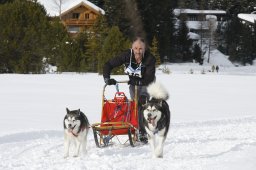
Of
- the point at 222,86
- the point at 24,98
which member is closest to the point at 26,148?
the point at 24,98

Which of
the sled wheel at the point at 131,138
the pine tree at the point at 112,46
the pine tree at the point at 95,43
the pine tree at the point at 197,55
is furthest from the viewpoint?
the pine tree at the point at 197,55

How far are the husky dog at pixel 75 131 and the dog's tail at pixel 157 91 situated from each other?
106 centimetres

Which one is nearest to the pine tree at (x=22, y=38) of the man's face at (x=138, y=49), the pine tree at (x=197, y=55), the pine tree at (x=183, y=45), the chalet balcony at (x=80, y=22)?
the man's face at (x=138, y=49)

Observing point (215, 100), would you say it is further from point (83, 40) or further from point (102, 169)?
point (83, 40)

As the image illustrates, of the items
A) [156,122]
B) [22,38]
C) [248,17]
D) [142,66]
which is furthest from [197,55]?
[156,122]

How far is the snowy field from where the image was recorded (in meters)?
6.24

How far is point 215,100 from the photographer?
1695 centimetres

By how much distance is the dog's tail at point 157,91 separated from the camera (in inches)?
288

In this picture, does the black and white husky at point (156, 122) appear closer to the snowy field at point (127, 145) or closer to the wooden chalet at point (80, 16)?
the snowy field at point (127, 145)

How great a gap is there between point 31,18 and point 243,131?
23.2 m

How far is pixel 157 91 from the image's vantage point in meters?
7.39

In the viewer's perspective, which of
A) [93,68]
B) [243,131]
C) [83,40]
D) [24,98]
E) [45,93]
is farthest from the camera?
[83,40]

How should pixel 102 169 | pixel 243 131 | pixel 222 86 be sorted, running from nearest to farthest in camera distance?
pixel 102 169
pixel 243 131
pixel 222 86

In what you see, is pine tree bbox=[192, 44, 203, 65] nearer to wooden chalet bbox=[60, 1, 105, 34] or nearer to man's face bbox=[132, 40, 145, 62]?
wooden chalet bbox=[60, 1, 105, 34]
